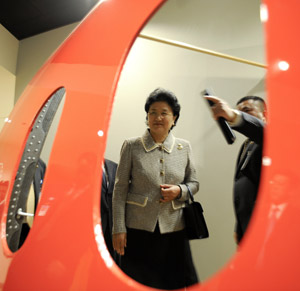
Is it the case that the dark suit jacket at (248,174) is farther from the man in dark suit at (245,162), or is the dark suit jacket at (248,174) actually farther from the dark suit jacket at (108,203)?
the dark suit jacket at (108,203)

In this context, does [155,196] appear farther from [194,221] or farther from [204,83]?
[204,83]

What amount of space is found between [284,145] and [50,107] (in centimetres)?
59

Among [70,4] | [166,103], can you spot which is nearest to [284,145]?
[166,103]

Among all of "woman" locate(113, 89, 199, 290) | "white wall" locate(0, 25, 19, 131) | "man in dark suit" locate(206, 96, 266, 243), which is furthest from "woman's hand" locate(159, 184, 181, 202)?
"white wall" locate(0, 25, 19, 131)

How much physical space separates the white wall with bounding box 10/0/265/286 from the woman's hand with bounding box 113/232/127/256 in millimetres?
146

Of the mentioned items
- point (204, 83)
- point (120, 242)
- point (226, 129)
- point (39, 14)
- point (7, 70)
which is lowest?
point (120, 242)

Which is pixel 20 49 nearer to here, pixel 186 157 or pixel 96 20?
pixel 96 20

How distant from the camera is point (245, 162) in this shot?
17.0 inches

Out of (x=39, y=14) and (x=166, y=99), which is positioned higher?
(x=39, y=14)

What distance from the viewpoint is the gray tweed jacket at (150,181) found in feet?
1.70

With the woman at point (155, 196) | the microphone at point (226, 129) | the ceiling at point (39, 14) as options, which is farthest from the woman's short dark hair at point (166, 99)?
the ceiling at point (39, 14)

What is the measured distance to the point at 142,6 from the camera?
492 mm

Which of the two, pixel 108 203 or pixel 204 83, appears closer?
pixel 108 203

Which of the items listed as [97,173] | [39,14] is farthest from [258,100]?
[39,14]
